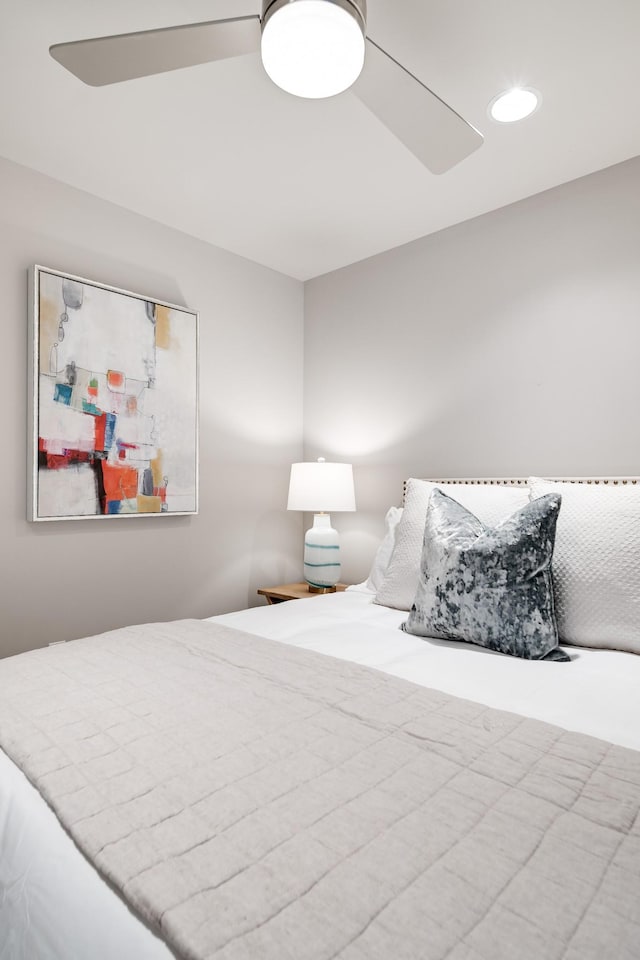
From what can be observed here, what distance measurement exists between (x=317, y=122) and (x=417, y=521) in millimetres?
1515

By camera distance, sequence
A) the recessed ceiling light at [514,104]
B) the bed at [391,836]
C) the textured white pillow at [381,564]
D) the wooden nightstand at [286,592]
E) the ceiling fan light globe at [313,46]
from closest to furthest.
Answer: the bed at [391,836]
the ceiling fan light globe at [313,46]
the recessed ceiling light at [514,104]
the textured white pillow at [381,564]
the wooden nightstand at [286,592]

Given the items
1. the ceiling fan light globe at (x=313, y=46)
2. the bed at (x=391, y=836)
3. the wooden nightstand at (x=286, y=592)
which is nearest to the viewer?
the bed at (x=391, y=836)

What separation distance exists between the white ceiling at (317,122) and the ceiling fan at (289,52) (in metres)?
0.31

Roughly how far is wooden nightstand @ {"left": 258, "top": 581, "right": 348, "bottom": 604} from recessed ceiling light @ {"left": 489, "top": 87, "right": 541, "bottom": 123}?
7.06 ft

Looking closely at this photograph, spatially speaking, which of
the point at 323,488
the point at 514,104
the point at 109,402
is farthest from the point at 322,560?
the point at 514,104

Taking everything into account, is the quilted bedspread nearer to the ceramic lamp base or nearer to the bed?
the bed

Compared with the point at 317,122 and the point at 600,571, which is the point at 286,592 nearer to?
the point at 600,571

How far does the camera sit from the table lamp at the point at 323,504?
2.88 m

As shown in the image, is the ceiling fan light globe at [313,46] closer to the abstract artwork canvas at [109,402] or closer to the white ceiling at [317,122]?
the white ceiling at [317,122]

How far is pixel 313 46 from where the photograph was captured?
48.7 inches

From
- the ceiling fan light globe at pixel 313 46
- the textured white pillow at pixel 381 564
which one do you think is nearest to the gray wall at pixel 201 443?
the textured white pillow at pixel 381 564

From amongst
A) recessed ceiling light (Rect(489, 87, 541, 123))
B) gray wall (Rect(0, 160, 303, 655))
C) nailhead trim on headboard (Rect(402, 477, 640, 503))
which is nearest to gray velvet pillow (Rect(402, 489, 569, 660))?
nailhead trim on headboard (Rect(402, 477, 640, 503))

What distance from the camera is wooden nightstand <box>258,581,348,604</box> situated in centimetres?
288

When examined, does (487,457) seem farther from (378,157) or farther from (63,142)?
(63,142)
